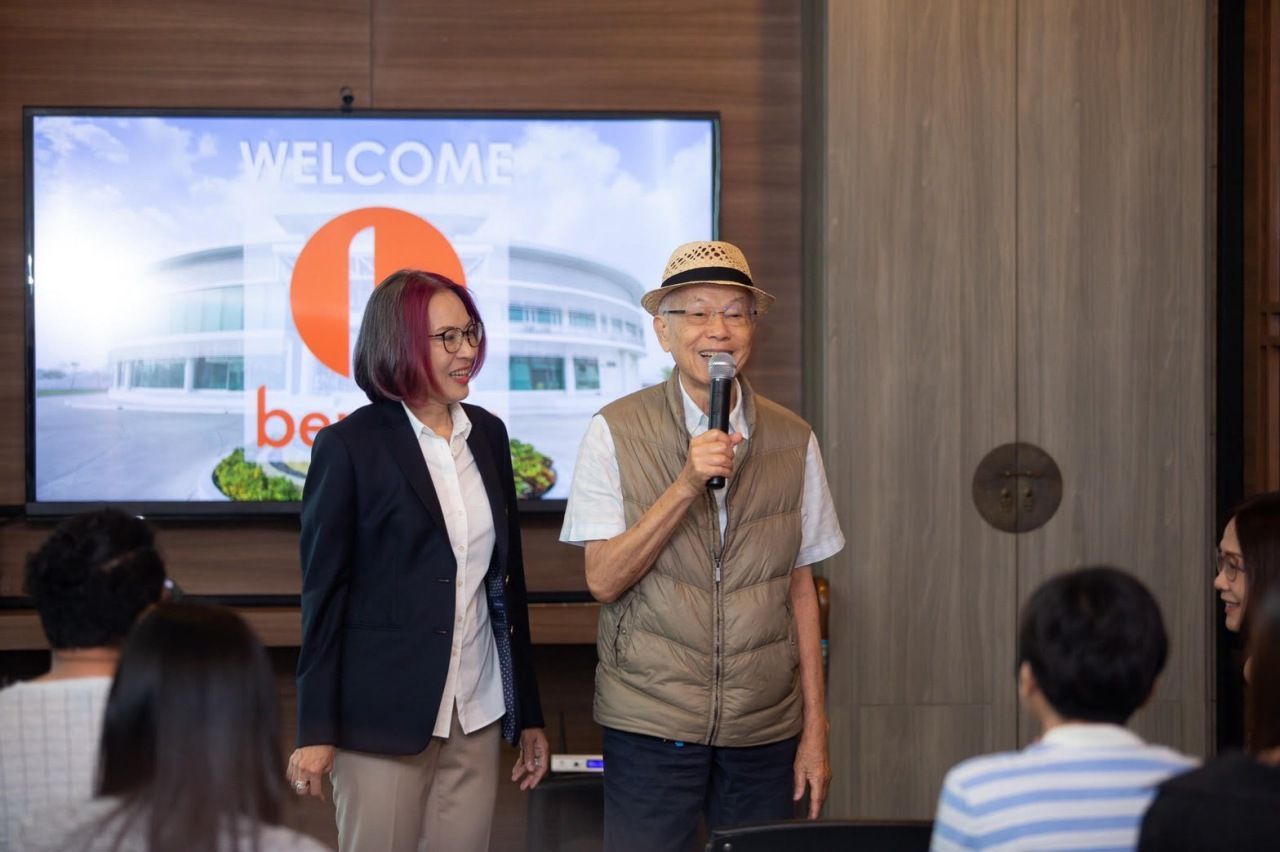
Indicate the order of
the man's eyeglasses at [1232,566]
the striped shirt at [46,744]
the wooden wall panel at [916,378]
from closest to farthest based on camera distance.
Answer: the striped shirt at [46,744] < the man's eyeglasses at [1232,566] < the wooden wall panel at [916,378]

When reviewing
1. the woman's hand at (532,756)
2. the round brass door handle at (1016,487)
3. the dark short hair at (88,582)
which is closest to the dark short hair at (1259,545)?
the woman's hand at (532,756)

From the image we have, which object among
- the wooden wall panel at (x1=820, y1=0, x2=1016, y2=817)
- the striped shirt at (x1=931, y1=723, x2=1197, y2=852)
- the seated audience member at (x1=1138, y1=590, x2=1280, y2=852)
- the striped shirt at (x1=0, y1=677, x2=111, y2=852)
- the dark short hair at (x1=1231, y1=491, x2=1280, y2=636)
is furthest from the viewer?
the wooden wall panel at (x1=820, y1=0, x2=1016, y2=817)

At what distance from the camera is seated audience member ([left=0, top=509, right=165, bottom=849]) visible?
148 cm

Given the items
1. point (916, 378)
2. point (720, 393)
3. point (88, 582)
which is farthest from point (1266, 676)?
point (916, 378)

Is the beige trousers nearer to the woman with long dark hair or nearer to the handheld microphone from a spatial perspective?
the handheld microphone

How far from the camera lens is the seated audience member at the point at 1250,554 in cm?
207

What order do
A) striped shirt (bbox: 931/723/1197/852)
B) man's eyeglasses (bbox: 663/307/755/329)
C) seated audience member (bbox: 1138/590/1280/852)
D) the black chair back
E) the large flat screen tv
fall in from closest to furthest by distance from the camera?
seated audience member (bbox: 1138/590/1280/852) → striped shirt (bbox: 931/723/1197/852) → the black chair back → man's eyeglasses (bbox: 663/307/755/329) → the large flat screen tv

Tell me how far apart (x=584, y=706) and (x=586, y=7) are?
2136 mm

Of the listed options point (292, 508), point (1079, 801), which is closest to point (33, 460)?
point (292, 508)

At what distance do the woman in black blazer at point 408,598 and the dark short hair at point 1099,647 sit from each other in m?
1.22

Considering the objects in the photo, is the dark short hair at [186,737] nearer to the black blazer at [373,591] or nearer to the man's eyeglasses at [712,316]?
the black blazer at [373,591]

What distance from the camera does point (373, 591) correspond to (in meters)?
2.33

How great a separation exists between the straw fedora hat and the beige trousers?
891 mm

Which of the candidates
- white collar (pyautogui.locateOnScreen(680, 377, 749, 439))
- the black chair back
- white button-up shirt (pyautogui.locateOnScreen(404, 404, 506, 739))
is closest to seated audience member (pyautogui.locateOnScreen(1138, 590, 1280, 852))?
the black chair back
